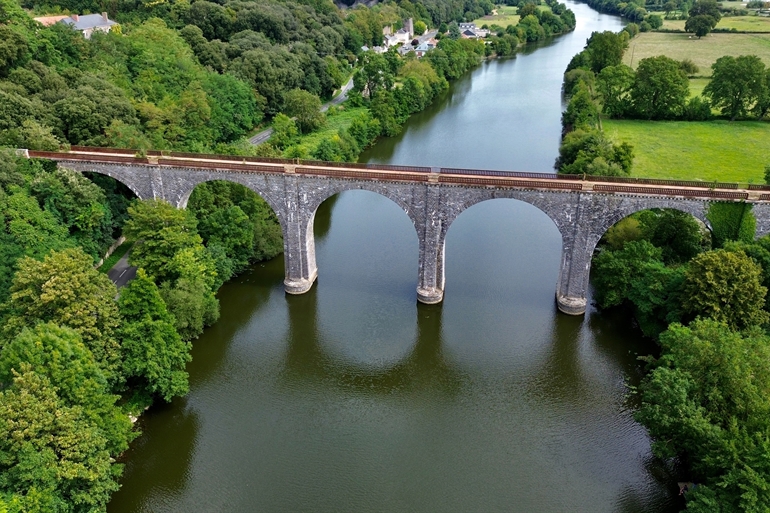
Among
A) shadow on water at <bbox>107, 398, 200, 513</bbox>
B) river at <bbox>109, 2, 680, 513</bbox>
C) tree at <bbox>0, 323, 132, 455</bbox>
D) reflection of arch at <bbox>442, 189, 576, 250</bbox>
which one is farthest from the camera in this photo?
reflection of arch at <bbox>442, 189, 576, 250</bbox>

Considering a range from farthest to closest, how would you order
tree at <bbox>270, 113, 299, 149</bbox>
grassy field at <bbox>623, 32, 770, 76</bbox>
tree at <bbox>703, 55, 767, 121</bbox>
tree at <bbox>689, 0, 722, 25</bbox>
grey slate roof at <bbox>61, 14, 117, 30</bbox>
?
tree at <bbox>689, 0, 722, 25</bbox> < grassy field at <bbox>623, 32, 770, 76</bbox> < grey slate roof at <bbox>61, 14, 117, 30</bbox> < tree at <bbox>703, 55, 767, 121</bbox> < tree at <bbox>270, 113, 299, 149</bbox>

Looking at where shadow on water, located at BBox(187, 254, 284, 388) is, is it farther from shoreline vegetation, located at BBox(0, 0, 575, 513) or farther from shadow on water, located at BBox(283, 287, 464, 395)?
shadow on water, located at BBox(283, 287, 464, 395)

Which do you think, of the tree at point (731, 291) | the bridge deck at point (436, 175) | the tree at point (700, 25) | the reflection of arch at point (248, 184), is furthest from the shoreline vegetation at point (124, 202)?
the tree at point (700, 25)

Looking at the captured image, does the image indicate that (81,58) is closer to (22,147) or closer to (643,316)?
(22,147)

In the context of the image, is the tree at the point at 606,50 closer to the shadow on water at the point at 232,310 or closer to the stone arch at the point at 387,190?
the stone arch at the point at 387,190

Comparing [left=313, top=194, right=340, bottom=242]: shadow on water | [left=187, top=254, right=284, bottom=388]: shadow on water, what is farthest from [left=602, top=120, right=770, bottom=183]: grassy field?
[left=187, top=254, right=284, bottom=388]: shadow on water

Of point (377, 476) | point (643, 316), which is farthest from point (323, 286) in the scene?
point (643, 316)
